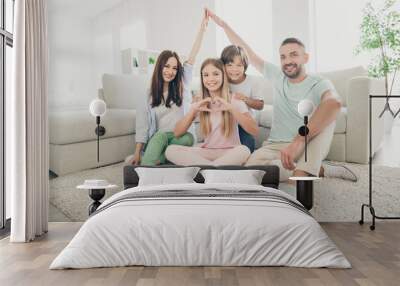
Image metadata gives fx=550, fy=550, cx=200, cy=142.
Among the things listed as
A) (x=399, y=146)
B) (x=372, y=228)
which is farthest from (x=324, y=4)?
(x=372, y=228)

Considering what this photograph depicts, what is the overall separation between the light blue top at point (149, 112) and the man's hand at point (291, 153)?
4.26ft

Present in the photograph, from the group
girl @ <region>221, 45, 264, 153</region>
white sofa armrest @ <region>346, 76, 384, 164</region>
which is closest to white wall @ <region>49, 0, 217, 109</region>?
girl @ <region>221, 45, 264, 153</region>

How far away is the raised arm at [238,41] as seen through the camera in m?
6.67

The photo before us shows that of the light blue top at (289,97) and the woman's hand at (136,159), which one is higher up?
the light blue top at (289,97)

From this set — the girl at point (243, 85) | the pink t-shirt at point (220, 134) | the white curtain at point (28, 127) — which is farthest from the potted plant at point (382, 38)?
the white curtain at point (28, 127)

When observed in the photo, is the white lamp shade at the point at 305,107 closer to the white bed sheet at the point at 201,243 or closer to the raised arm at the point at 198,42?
the raised arm at the point at 198,42

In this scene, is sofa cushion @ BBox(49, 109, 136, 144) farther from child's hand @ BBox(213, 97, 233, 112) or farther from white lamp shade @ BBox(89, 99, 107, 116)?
child's hand @ BBox(213, 97, 233, 112)

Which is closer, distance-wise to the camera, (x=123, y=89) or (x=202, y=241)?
(x=202, y=241)

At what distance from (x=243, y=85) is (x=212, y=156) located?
0.94 m

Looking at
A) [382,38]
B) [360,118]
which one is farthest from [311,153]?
[382,38]

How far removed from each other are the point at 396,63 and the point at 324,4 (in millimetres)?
1125

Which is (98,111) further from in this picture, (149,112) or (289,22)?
(289,22)

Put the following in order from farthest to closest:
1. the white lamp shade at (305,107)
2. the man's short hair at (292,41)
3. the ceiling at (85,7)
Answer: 1. the ceiling at (85,7)
2. the man's short hair at (292,41)
3. the white lamp shade at (305,107)

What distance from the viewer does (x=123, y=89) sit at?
6.78 meters
